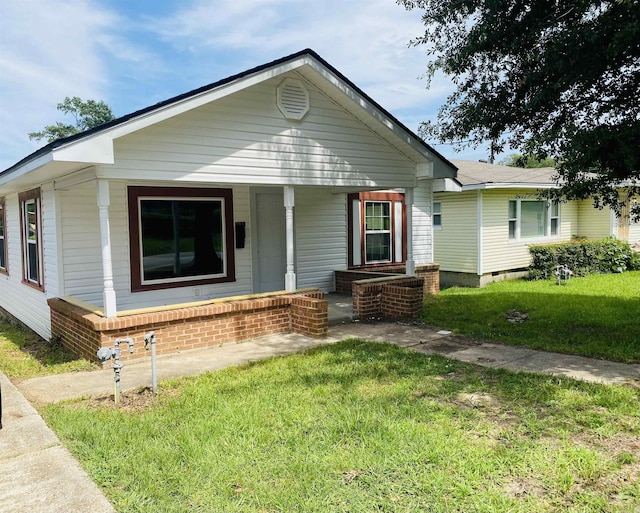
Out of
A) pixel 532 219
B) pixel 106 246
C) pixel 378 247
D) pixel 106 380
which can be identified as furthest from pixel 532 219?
pixel 106 380

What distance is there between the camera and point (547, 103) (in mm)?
7164

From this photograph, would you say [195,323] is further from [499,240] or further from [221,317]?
[499,240]

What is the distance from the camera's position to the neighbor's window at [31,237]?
29.6 feet

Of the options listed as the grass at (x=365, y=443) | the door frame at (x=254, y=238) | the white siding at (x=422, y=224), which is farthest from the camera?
the white siding at (x=422, y=224)

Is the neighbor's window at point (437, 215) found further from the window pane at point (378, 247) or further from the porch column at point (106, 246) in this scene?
the porch column at point (106, 246)

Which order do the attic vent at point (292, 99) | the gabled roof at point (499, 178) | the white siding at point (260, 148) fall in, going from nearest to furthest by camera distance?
the white siding at point (260, 148), the attic vent at point (292, 99), the gabled roof at point (499, 178)

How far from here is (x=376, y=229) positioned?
1317cm

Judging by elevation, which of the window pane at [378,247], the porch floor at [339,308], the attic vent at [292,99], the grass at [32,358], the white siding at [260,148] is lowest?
the grass at [32,358]

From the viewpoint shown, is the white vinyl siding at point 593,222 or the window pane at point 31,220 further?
the white vinyl siding at point 593,222

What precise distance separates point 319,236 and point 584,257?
33.6 feet

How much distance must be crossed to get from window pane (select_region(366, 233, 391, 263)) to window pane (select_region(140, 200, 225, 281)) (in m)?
4.42

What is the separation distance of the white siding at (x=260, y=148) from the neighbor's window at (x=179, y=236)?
220 centimetres

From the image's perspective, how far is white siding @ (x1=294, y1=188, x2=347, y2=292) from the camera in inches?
460

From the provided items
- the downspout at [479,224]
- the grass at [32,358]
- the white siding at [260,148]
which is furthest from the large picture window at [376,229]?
the grass at [32,358]
